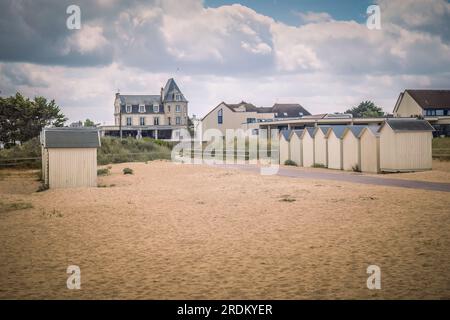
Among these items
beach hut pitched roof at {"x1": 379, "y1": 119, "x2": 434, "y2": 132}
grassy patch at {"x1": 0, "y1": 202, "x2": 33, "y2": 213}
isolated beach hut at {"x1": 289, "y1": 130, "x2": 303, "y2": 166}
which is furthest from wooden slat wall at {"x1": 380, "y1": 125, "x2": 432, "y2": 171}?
grassy patch at {"x1": 0, "y1": 202, "x2": 33, "y2": 213}

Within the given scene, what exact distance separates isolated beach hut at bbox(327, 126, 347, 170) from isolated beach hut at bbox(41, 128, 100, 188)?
16.1 m

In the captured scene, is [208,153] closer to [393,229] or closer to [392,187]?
[392,187]

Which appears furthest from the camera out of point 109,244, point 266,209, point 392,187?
point 392,187

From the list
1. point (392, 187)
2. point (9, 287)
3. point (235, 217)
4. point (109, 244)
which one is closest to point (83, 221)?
point (109, 244)

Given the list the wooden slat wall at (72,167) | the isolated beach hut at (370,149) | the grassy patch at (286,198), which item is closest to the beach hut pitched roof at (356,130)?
the isolated beach hut at (370,149)

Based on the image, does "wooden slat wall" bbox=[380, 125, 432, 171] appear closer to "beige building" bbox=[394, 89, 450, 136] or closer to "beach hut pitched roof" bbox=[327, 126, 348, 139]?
"beach hut pitched roof" bbox=[327, 126, 348, 139]

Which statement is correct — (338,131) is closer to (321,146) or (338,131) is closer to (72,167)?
(321,146)

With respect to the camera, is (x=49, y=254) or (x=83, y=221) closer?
(x=49, y=254)

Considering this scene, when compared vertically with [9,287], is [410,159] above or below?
above

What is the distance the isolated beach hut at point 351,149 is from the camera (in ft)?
92.8

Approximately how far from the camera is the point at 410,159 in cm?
2592

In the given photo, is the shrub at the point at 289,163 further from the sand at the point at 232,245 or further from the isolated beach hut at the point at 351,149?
the sand at the point at 232,245
